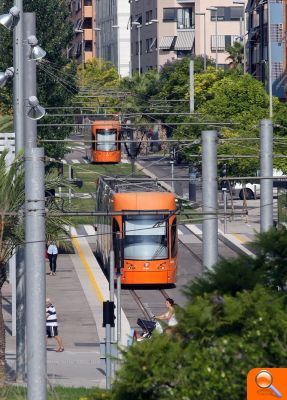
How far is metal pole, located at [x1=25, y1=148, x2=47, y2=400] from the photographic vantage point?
45.3 ft

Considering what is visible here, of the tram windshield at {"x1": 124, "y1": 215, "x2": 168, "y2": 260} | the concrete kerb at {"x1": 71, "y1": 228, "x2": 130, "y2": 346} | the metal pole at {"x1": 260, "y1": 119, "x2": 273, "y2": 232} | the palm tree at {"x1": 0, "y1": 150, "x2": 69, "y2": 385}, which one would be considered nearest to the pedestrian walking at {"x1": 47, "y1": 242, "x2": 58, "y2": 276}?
the concrete kerb at {"x1": 71, "y1": 228, "x2": 130, "y2": 346}

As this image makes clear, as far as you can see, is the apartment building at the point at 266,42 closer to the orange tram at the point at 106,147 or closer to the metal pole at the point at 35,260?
the orange tram at the point at 106,147

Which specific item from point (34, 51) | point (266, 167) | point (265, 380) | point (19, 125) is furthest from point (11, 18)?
point (265, 380)

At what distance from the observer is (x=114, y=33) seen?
133750mm

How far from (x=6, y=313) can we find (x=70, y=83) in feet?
49.4

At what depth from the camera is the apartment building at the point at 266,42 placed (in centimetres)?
7594

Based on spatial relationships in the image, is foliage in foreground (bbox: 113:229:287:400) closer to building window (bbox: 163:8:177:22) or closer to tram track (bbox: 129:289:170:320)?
tram track (bbox: 129:289:170:320)

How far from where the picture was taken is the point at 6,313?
112 ft

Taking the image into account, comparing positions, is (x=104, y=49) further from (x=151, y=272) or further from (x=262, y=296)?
(x=262, y=296)

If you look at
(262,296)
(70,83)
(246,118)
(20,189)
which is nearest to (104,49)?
(246,118)

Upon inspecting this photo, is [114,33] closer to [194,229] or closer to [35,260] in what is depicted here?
[194,229]

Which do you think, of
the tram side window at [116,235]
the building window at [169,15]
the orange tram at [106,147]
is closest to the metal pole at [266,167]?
the tram side window at [116,235]

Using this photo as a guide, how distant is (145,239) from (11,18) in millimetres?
16684

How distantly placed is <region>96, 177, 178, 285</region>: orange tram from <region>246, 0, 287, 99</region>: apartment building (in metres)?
35.0
